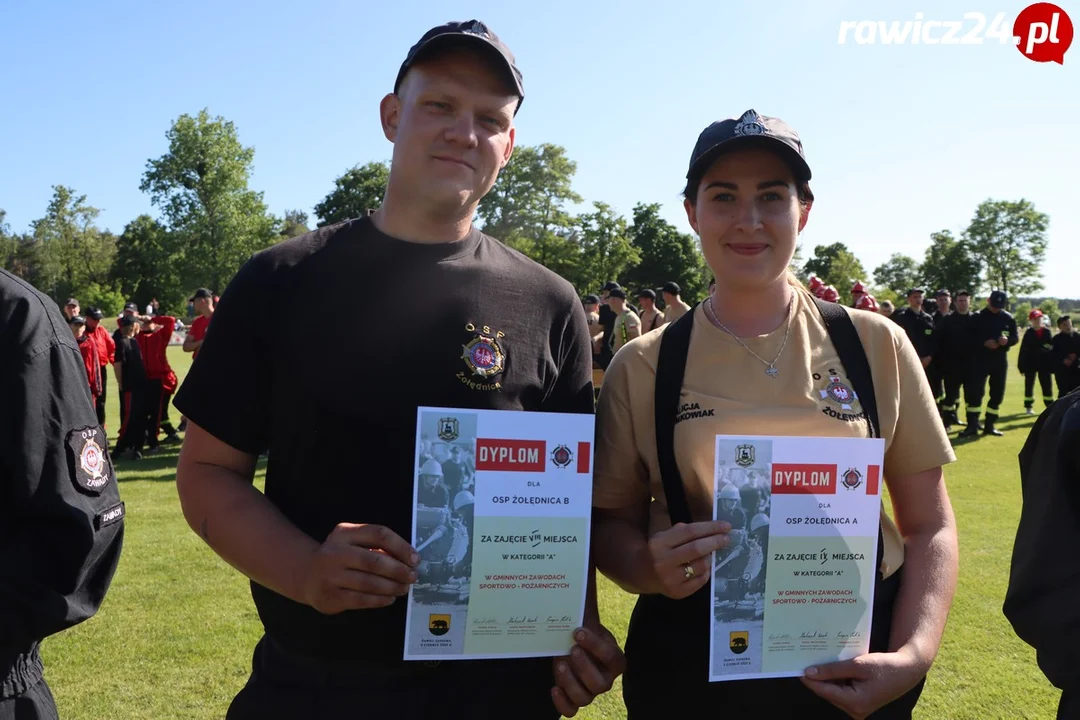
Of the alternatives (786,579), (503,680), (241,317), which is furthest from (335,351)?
(786,579)

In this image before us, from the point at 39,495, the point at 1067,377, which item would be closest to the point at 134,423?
the point at 39,495

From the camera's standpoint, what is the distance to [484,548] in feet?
5.81

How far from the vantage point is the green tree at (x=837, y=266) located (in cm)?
7172

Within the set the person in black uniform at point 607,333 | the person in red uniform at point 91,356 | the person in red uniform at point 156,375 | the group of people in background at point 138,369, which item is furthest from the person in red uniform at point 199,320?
the person in black uniform at point 607,333

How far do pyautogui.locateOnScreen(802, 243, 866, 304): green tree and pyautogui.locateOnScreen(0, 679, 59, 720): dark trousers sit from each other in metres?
70.5

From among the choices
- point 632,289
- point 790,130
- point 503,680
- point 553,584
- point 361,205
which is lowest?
point 503,680

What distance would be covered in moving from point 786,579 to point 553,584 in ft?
1.87

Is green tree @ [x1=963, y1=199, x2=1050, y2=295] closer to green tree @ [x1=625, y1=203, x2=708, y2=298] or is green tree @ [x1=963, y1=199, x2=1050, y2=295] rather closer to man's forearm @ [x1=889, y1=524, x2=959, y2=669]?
green tree @ [x1=625, y1=203, x2=708, y2=298]

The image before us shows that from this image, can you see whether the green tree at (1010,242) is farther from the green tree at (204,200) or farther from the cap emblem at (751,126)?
the cap emblem at (751,126)

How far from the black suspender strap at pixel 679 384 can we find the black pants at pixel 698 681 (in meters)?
0.21

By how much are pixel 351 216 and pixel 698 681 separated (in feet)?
153

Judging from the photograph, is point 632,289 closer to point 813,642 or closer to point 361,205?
point 361,205

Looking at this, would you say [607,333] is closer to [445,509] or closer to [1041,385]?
[1041,385]

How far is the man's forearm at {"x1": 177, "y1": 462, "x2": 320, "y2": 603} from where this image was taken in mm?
1665
